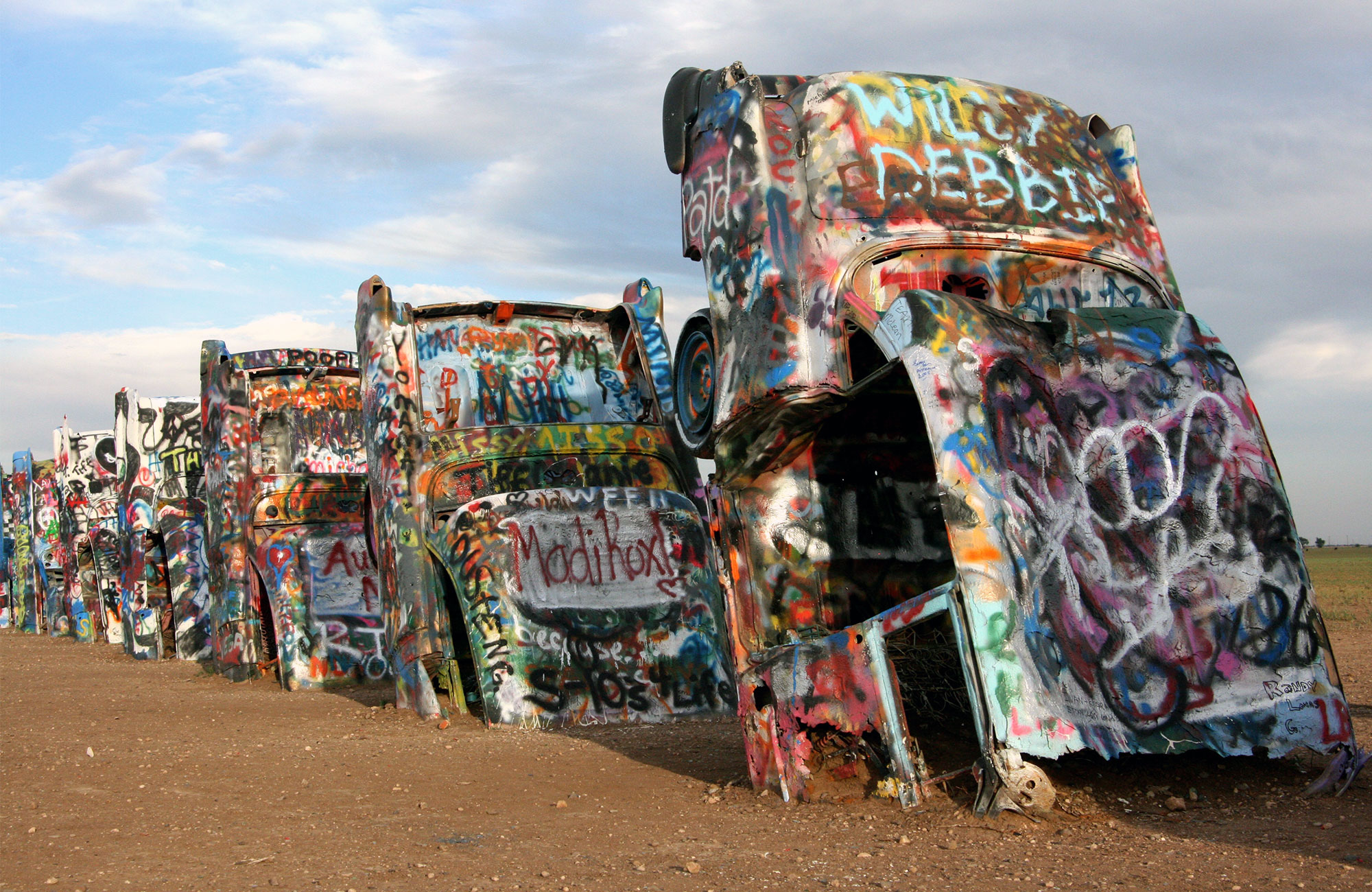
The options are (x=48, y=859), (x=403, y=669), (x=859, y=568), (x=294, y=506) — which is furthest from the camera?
(x=294, y=506)

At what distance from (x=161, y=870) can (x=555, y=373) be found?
6527mm

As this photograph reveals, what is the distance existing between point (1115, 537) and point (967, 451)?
2.66 ft

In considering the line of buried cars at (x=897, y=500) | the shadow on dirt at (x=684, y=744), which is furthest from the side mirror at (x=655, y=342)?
the shadow on dirt at (x=684, y=744)

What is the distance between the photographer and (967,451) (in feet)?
17.0

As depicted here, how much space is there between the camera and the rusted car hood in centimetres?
501

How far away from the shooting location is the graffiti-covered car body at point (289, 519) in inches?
512

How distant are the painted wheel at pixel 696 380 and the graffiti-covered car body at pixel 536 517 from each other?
2.49 m

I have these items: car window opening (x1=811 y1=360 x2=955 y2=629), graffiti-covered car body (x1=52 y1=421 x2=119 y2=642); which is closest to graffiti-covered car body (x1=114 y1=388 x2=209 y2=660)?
graffiti-covered car body (x1=52 y1=421 x2=119 y2=642)

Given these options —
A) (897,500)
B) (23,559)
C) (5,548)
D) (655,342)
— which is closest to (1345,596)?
(655,342)

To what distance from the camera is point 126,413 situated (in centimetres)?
2206

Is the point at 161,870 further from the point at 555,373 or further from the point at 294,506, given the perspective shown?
the point at 294,506

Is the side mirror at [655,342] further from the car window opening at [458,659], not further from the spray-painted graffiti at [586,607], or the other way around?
the car window opening at [458,659]

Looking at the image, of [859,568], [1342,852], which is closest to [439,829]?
[859,568]

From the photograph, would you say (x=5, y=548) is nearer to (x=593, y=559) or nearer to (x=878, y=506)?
(x=593, y=559)
